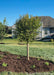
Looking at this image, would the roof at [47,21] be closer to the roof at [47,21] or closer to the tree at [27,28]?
the roof at [47,21]

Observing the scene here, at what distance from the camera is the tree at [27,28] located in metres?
8.96

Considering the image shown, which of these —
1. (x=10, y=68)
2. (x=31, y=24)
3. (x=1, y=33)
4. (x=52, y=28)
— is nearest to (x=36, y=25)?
(x=31, y=24)

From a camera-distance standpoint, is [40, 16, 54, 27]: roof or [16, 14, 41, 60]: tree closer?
[16, 14, 41, 60]: tree

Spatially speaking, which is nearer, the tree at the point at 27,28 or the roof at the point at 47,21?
the tree at the point at 27,28

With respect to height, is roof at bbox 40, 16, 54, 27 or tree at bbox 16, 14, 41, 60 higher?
roof at bbox 40, 16, 54, 27

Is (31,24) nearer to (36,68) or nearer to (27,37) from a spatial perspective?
(27,37)

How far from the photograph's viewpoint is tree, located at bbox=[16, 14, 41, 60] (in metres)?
8.96

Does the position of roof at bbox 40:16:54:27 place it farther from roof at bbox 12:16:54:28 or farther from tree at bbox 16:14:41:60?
tree at bbox 16:14:41:60

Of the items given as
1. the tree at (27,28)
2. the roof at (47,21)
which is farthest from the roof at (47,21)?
the tree at (27,28)

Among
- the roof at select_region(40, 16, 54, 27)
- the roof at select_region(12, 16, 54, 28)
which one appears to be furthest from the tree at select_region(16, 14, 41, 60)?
the roof at select_region(40, 16, 54, 27)

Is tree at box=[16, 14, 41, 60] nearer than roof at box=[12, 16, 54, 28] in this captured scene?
Yes

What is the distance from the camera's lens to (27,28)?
9.06 metres

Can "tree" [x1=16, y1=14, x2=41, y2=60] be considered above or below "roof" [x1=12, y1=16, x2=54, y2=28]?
below

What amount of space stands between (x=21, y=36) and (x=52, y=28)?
108ft
